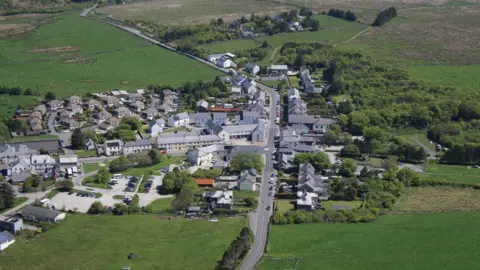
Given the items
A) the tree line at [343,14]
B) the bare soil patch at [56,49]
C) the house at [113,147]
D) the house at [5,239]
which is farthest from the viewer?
the tree line at [343,14]

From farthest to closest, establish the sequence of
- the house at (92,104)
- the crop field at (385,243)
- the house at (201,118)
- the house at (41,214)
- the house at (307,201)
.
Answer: the house at (92,104), the house at (201,118), the house at (307,201), the house at (41,214), the crop field at (385,243)

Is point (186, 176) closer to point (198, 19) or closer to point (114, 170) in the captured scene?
point (114, 170)

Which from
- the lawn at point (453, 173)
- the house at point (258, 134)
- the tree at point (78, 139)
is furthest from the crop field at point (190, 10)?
the lawn at point (453, 173)

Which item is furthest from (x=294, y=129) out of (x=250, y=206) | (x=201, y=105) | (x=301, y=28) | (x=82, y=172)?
(x=301, y=28)

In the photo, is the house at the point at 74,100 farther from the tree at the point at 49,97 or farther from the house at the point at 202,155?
the house at the point at 202,155

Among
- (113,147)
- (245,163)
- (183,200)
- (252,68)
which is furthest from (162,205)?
(252,68)

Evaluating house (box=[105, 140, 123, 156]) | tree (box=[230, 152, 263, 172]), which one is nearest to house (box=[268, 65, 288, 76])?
house (box=[105, 140, 123, 156])

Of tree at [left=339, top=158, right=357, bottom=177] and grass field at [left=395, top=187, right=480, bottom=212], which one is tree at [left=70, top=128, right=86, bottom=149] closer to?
tree at [left=339, top=158, right=357, bottom=177]
